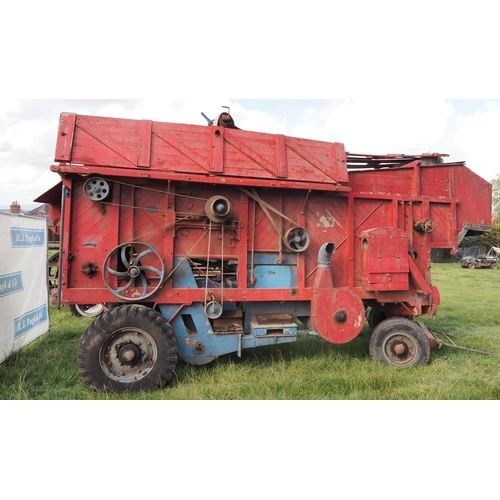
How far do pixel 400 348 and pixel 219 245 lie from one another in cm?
333

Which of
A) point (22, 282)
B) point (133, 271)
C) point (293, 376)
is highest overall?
point (133, 271)

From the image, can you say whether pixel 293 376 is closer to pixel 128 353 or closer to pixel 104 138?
pixel 128 353

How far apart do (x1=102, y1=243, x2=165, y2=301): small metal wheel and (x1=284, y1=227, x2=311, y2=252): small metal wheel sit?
75.1 inches

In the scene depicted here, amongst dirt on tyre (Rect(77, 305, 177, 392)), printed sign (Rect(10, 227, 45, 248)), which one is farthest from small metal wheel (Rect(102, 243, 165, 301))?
printed sign (Rect(10, 227, 45, 248))

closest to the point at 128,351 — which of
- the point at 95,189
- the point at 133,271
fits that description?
the point at 133,271

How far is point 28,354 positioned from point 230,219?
4066 millimetres

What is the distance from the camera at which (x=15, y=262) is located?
547 cm

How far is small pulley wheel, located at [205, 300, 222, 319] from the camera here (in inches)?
189

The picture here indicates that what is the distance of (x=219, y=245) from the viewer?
197 inches

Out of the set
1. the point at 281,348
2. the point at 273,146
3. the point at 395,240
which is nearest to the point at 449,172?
the point at 395,240

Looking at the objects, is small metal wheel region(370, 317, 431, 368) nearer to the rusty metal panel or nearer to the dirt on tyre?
the rusty metal panel

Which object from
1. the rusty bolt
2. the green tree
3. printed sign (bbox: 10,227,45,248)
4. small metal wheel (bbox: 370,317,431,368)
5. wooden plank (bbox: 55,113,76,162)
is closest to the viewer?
wooden plank (bbox: 55,113,76,162)

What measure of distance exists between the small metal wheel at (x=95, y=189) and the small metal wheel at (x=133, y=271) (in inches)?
28.6

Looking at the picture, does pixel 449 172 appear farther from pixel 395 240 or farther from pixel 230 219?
pixel 230 219
